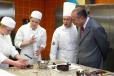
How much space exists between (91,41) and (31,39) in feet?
2.95

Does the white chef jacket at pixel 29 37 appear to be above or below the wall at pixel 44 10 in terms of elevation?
below

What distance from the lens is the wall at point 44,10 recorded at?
578 centimetres

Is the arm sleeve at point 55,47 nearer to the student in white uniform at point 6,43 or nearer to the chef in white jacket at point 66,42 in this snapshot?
the chef in white jacket at point 66,42

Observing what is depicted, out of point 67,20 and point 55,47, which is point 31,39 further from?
point 67,20

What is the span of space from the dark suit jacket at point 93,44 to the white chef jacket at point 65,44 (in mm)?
315

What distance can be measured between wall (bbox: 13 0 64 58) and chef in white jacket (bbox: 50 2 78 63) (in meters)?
2.04

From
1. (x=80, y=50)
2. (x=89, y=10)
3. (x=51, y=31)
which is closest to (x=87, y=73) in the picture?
(x=80, y=50)

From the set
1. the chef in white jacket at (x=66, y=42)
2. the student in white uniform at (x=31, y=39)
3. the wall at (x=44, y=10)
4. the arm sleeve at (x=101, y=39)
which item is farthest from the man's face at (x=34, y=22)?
the wall at (x=44, y=10)

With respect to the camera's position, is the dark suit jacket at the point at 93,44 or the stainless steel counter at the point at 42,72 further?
the dark suit jacket at the point at 93,44

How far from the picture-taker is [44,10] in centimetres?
620

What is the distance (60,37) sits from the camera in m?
3.76

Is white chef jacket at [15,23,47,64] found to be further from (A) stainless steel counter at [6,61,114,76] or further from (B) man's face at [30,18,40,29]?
(A) stainless steel counter at [6,61,114,76]

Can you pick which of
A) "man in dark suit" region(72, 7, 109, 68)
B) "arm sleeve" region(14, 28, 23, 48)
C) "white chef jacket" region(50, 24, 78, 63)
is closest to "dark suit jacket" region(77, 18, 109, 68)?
"man in dark suit" region(72, 7, 109, 68)

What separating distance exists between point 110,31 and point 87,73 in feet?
5.38
